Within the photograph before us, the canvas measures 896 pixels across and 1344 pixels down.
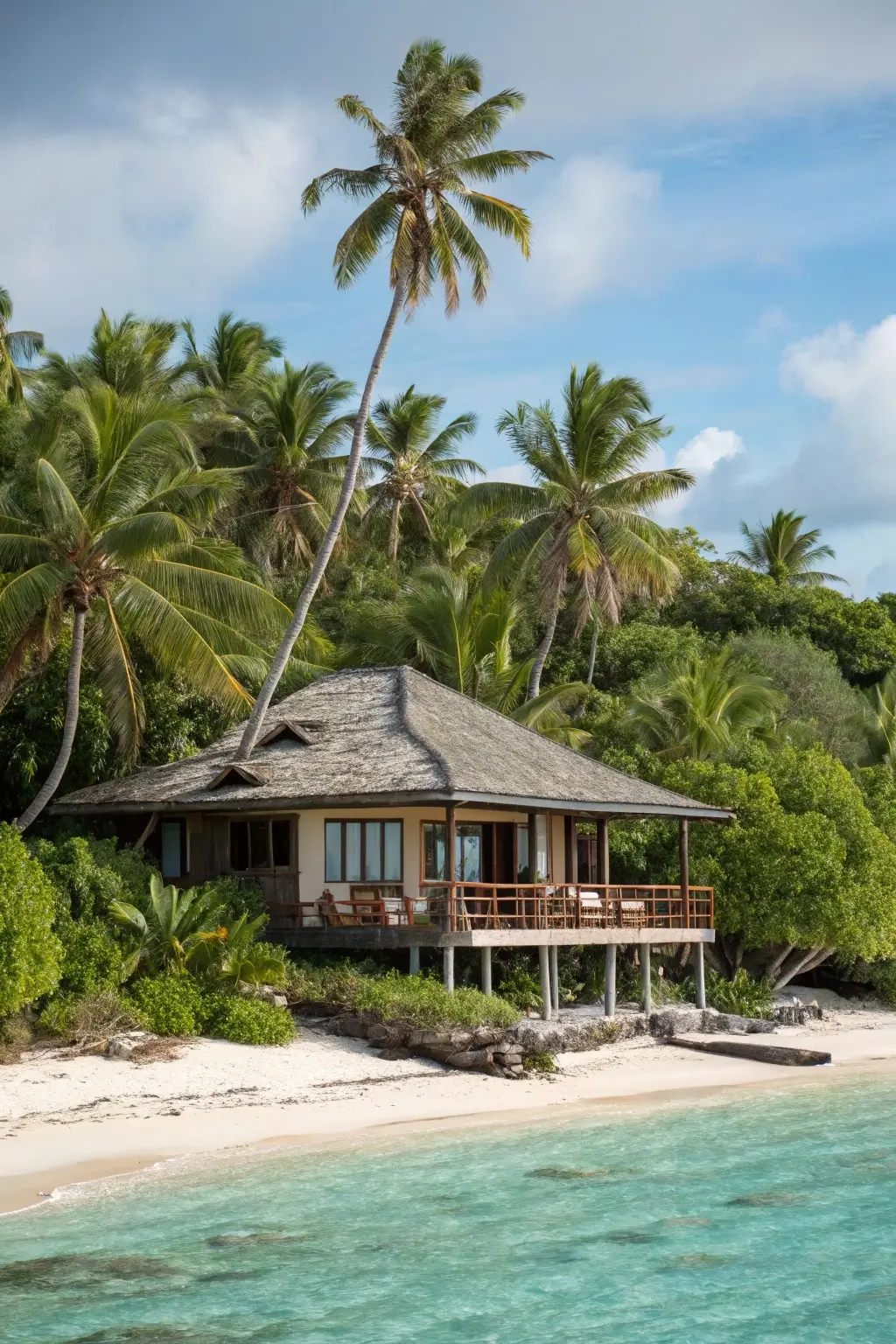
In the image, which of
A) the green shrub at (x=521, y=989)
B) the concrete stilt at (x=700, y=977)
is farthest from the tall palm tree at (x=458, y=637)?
the green shrub at (x=521, y=989)

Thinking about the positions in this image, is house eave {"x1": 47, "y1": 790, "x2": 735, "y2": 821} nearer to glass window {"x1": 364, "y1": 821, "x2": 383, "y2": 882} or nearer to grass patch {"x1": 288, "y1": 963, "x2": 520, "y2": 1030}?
glass window {"x1": 364, "y1": 821, "x2": 383, "y2": 882}

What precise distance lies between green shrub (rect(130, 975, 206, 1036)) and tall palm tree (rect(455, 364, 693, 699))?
15.1m

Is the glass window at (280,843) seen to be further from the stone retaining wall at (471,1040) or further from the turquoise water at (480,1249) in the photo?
the turquoise water at (480,1249)

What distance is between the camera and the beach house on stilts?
22438 millimetres

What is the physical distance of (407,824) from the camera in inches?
948

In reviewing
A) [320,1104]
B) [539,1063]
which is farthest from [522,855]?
[320,1104]

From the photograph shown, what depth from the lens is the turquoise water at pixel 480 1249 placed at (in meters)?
10.9

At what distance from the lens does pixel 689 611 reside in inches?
1859

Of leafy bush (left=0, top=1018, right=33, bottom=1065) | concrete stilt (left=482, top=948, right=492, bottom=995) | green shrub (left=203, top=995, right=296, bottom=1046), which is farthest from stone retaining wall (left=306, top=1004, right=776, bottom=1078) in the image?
leafy bush (left=0, top=1018, right=33, bottom=1065)

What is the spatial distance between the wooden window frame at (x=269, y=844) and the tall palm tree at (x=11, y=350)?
14.8m

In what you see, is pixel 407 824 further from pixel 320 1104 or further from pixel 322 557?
pixel 320 1104

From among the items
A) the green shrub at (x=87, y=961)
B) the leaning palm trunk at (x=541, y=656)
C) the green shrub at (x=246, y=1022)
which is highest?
the leaning palm trunk at (x=541, y=656)

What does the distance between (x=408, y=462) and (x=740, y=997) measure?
21.2 m

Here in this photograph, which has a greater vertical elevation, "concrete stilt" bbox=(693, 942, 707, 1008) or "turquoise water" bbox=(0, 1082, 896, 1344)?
"concrete stilt" bbox=(693, 942, 707, 1008)
